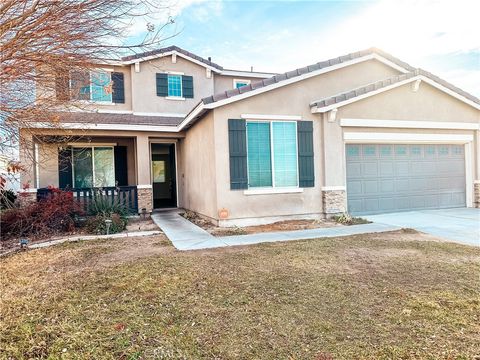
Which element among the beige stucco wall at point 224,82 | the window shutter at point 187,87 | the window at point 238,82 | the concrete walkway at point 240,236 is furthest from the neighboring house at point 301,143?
the window at point 238,82

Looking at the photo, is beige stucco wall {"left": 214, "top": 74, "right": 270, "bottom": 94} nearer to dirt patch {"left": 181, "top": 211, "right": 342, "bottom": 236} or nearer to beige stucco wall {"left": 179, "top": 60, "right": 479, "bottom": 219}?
beige stucco wall {"left": 179, "top": 60, "right": 479, "bottom": 219}

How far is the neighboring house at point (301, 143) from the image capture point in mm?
8961

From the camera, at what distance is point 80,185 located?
12.9 m

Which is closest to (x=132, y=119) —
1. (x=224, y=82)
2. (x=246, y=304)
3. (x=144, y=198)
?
(x=144, y=198)

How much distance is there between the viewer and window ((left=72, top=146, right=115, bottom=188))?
12930 millimetres

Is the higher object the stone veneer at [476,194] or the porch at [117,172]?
the porch at [117,172]

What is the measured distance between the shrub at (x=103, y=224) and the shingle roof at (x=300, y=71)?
4.30m

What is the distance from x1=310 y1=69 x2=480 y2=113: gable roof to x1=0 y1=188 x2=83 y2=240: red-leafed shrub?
7.92m

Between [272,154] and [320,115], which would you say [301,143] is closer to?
[272,154]

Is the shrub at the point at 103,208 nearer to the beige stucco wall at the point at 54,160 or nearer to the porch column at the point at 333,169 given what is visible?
the beige stucco wall at the point at 54,160

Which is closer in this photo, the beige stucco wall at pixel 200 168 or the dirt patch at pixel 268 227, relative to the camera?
the dirt patch at pixel 268 227

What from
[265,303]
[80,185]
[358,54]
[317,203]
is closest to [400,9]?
[358,54]

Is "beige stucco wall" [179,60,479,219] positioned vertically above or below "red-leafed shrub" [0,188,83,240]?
above

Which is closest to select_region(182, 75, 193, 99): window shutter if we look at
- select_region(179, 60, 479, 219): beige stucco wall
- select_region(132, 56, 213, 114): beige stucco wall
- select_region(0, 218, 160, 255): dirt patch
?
select_region(132, 56, 213, 114): beige stucco wall
